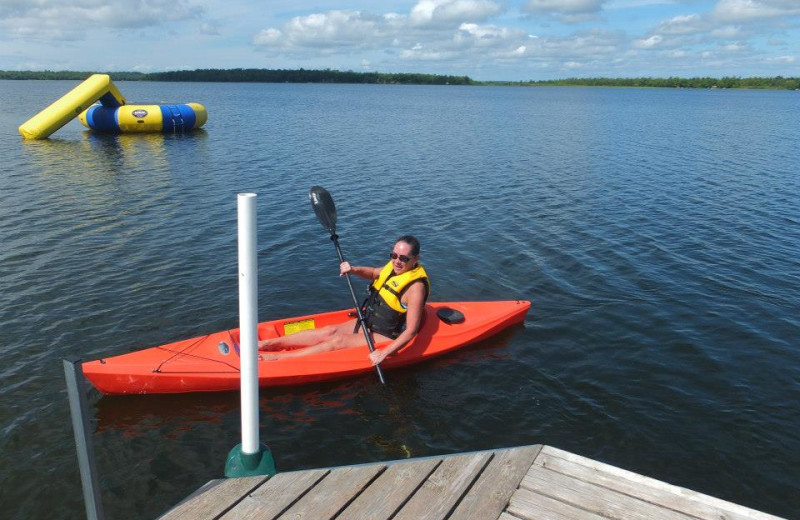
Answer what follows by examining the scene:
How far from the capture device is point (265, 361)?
20.8ft

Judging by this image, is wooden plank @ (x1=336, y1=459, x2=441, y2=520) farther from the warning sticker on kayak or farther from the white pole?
the warning sticker on kayak

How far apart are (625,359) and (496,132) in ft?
89.3

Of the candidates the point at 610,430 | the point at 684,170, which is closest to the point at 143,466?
the point at 610,430

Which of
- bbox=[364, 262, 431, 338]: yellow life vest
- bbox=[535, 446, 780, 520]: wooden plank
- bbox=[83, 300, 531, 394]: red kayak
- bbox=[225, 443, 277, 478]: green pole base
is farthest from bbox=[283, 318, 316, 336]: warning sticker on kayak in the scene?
bbox=[535, 446, 780, 520]: wooden plank

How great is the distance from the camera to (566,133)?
3212 centimetres

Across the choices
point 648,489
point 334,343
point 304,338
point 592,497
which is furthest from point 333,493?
point 304,338

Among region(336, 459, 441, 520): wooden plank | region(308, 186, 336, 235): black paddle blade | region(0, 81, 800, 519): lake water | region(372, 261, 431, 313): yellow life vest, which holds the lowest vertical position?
region(0, 81, 800, 519): lake water

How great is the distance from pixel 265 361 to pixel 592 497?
3.94 m

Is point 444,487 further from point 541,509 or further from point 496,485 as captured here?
point 541,509

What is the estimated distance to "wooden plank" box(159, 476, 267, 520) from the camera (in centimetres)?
335

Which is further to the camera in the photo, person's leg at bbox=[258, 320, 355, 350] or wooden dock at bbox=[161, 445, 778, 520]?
person's leg at bbox=[258, 320, 355, 350]

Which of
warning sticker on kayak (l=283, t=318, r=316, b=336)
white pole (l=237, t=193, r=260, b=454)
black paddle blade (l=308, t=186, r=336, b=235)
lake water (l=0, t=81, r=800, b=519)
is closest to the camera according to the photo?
white pole (l=237, t=193, r=260, b=454)

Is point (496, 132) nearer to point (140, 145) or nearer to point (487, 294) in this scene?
point (140, 145)

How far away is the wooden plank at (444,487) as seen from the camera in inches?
135
